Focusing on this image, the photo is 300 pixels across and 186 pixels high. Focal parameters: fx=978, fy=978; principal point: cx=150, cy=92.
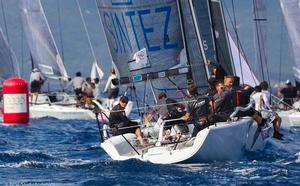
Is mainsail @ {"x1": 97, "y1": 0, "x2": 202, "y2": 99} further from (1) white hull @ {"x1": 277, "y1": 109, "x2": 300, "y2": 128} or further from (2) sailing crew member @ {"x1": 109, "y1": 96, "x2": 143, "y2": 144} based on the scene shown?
(1) white hull @ {"x1": 277, "y1": 109, "x2": 300, "y2": 128}

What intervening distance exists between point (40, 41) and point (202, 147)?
19456mm

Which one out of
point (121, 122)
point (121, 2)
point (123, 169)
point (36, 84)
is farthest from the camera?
point (36, 84)

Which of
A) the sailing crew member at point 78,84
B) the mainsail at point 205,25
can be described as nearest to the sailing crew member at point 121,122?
the mainsail at point 205,25

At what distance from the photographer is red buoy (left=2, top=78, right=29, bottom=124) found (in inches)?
921

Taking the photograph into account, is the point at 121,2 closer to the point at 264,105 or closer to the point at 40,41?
the point at 264,105

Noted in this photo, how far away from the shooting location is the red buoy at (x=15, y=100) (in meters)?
23.4

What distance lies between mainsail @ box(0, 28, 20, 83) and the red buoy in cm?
549

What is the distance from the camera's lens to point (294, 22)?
28.4m

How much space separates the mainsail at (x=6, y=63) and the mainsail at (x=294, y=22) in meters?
8.30

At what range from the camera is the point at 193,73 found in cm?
1823

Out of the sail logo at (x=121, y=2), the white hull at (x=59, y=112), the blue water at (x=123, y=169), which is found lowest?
the white hull at (x=59, y=112)

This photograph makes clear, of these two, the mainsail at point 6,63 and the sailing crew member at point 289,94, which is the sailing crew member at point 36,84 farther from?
the sailing crew member at point 289,94

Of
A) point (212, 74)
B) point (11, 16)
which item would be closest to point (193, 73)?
point (212, 74)

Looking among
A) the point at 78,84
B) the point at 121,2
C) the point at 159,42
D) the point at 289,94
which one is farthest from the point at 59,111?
the point at 121,2
